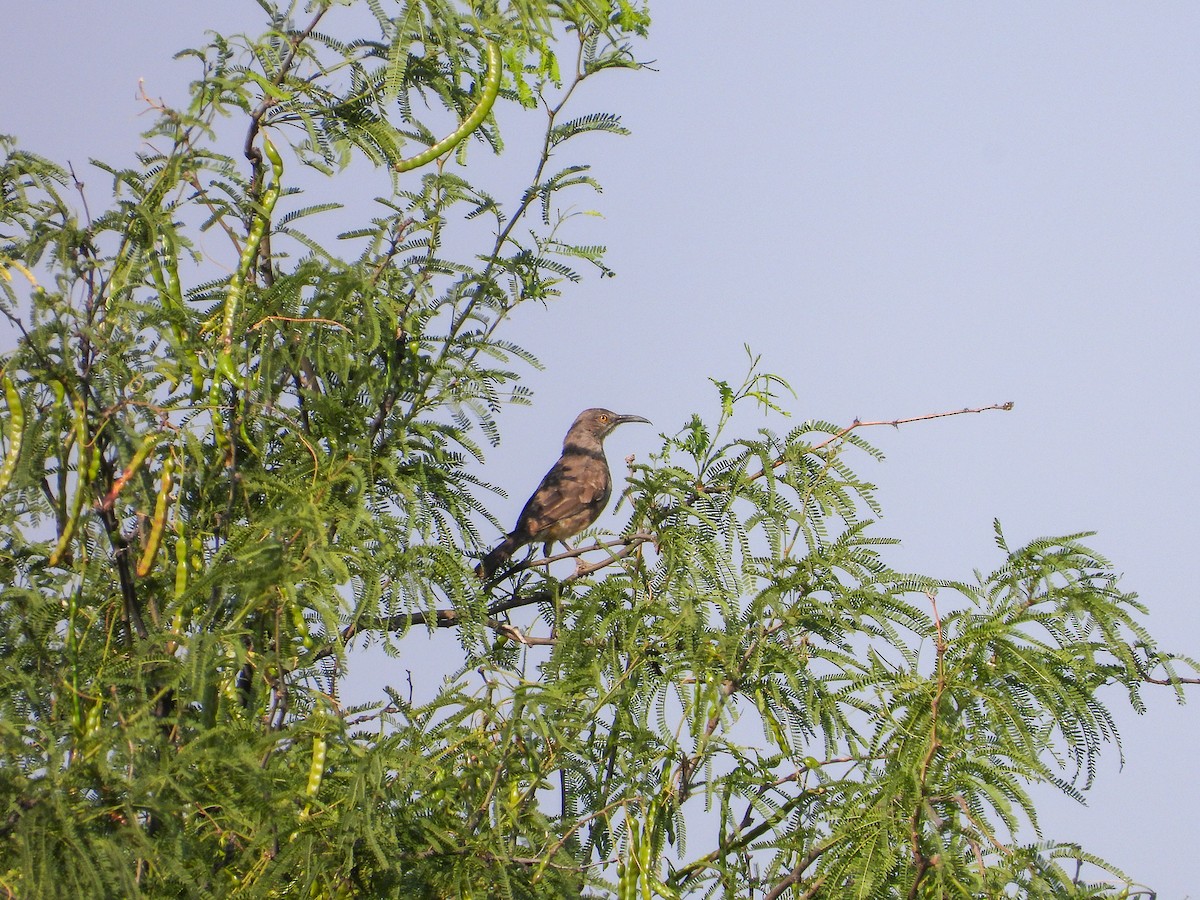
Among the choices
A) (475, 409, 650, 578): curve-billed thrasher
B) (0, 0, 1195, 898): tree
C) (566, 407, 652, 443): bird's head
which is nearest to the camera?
(0, 0, 1195, 898): tree

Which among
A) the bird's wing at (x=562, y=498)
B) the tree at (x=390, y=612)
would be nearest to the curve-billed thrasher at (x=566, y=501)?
the bird's wing at (x=562, y=498)

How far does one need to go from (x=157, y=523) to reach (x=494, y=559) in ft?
8.94

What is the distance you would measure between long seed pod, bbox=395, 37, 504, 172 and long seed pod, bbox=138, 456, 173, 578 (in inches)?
60.5

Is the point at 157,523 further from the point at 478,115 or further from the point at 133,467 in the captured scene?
the point at 478,115

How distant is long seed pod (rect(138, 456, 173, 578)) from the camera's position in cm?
472

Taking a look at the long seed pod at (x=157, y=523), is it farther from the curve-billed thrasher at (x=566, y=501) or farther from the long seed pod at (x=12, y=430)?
the curve-billed thrasher at (x=566, y=501)

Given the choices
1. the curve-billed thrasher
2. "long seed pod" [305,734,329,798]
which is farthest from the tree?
the curve-billed thrasher

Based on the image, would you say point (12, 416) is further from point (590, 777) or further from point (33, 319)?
point (590, 777)

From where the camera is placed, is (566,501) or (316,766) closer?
(316,766)

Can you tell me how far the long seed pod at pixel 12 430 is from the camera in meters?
4.51

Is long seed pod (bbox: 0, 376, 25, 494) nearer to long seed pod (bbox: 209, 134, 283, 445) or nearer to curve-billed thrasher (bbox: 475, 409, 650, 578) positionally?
long seed pod (bbox: 209, 134, 283, 445)

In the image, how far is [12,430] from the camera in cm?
453

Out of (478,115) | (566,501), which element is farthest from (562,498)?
(478,115)

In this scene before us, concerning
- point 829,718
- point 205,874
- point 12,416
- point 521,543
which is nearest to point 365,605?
point 205,874
